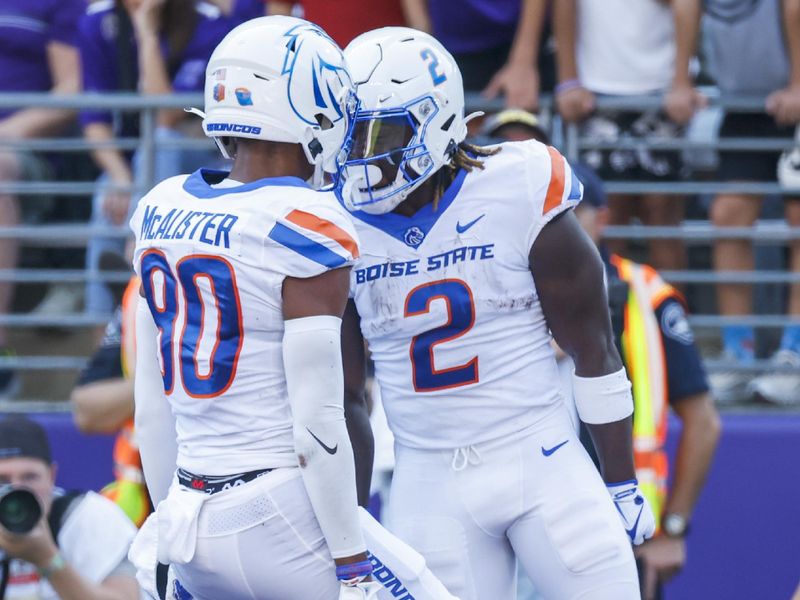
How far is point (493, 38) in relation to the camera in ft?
19.0

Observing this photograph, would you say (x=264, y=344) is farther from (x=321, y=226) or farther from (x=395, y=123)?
(x=395, y=123)

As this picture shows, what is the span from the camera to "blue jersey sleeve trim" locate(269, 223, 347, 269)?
9.25 ft

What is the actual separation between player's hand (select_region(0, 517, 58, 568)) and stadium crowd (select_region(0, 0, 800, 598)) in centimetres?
140

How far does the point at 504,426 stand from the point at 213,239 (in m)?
1.02

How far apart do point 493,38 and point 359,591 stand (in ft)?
11.0

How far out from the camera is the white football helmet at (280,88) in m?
2.97

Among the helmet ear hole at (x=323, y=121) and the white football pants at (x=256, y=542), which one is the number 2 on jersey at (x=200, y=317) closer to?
the white football pants at (x=256, y=542)

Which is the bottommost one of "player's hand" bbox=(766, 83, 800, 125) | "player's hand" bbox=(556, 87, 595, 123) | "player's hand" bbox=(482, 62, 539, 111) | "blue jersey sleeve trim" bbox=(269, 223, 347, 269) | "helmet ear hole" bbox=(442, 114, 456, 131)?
"player's hand" bbox=(766, 83, 800, 125)

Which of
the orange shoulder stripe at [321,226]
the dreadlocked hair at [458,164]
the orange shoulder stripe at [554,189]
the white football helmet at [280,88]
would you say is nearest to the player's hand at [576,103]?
the dreadlocked hair at [458,164]

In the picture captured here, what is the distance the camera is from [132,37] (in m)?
6.14

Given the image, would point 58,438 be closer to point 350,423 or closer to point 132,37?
point 132,37

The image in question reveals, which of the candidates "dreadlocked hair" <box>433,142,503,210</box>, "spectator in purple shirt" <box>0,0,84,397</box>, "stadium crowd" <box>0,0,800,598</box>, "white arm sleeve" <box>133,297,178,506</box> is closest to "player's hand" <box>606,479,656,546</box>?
"dreadlocked hair" <box>433,142,503,210</box>

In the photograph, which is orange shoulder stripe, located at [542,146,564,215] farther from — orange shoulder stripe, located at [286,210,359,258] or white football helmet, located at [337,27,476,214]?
orange shoulder stripe, located at [286,210,359,258]

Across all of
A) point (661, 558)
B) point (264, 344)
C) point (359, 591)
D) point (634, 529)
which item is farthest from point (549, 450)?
point (661, 558)
